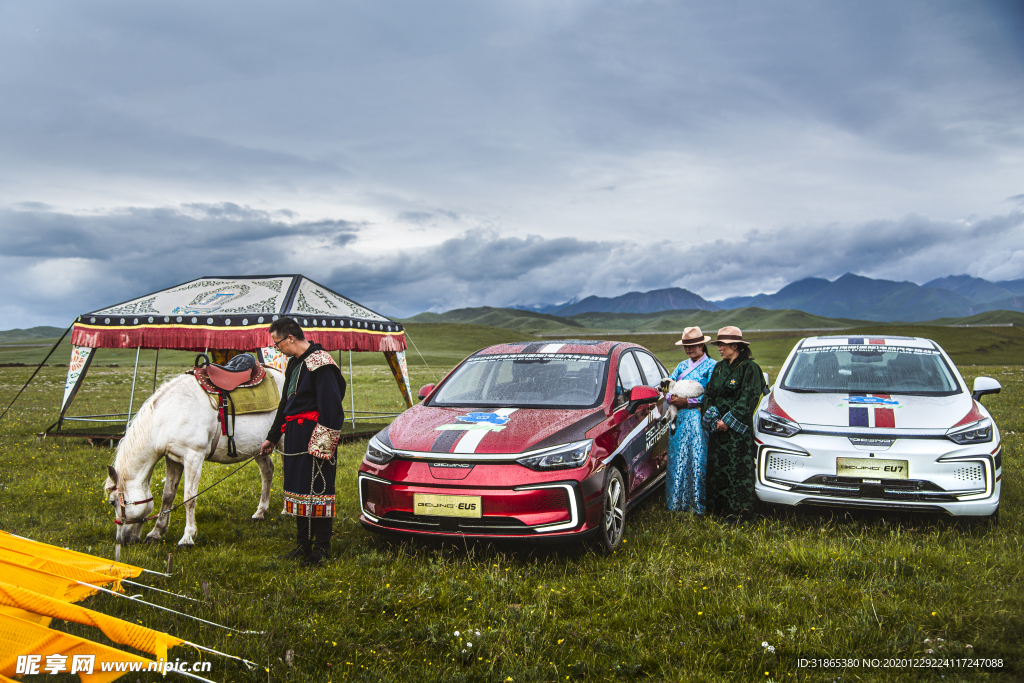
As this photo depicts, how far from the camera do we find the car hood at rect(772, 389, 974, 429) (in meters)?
5.49

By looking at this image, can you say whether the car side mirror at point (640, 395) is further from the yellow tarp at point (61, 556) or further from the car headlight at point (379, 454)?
the yellow tarp at point (61, 556)

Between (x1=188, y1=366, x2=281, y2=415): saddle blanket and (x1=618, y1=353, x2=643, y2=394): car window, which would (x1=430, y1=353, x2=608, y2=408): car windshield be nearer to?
(x1=618, y1=353, x2=643, y2=394): car window

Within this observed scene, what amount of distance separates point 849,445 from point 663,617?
2.65 meters

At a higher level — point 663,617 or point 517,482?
point 517,482

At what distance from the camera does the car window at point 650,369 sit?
23.0 ft

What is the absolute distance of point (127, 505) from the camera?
5312mm

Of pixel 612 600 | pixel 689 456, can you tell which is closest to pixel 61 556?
pixel 612 600

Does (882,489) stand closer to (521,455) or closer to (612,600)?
(612,600)

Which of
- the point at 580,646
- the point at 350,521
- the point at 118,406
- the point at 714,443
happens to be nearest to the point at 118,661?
the point at 580,646

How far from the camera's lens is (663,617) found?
154 inches

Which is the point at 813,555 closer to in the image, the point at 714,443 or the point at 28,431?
the point at 714,443

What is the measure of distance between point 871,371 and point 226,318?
1032cm

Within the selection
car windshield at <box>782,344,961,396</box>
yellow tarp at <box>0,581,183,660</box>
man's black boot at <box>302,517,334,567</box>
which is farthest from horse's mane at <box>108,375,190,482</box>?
car windshield at <box>782,344,961,396</box>

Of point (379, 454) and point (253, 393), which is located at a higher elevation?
point (253, 393)
